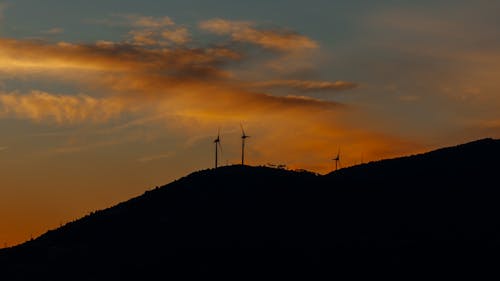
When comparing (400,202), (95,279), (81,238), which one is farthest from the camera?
(81,238)

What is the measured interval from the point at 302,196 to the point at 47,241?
36.9 m

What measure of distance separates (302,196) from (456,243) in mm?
29275

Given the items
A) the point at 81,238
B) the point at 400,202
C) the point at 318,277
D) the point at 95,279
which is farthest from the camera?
the point at 81,238

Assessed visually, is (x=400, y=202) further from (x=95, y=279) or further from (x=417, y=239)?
(x=95, y=279)

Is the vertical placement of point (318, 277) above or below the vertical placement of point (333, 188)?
below

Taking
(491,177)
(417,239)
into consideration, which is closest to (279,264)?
(417,239)

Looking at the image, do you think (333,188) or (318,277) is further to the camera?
(333,188)

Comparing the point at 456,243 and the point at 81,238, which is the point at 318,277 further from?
the point at 81,238

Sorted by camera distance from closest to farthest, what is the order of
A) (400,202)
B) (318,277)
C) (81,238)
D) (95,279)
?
(318,277) < (95,279) < (400,202) < (81,238)

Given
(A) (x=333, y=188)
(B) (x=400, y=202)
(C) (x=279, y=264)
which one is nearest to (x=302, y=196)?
(A) (x=333, y=188)

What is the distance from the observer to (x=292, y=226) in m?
130

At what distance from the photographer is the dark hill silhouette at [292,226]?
117 meters

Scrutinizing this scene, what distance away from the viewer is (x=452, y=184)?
135125 millimetres

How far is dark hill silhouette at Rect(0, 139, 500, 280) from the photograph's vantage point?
4604 inches
